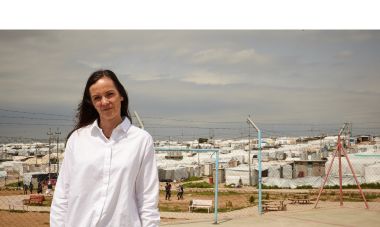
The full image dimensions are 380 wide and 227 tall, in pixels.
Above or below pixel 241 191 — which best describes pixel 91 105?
above

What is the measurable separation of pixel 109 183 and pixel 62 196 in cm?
41

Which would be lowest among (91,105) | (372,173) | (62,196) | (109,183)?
(372,173)

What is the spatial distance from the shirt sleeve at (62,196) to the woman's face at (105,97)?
0.36 m

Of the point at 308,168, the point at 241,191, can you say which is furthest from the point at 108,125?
the point at 308,168

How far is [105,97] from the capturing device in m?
2.35

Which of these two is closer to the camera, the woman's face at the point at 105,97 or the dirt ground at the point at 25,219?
the woman's face at the point at 105,97

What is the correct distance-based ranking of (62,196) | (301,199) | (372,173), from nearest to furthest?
(62,196)
(301,199)
(372,173)

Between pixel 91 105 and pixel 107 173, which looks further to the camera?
pixel 91 105

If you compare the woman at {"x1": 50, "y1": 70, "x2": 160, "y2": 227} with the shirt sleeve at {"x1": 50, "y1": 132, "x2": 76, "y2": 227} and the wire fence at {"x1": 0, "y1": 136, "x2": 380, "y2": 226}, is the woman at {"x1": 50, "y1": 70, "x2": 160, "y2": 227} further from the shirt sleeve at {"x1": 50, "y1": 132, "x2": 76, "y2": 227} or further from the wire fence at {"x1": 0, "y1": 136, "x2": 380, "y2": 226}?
the wire fence at {"x1": 0, "y1": 136, "x2": 380, "y2": 226}

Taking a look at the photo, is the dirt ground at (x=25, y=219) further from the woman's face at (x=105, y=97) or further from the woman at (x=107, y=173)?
the woman's face at (x=105, y=97)

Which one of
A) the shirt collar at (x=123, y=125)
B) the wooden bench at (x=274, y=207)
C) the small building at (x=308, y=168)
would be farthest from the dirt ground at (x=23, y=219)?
the small building at (x=308, y=168)

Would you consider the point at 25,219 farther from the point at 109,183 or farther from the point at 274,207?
the point at 109,183

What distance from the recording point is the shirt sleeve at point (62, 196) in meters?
2.27

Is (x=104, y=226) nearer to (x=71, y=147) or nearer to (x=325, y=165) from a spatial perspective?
(x=71, y=147)
